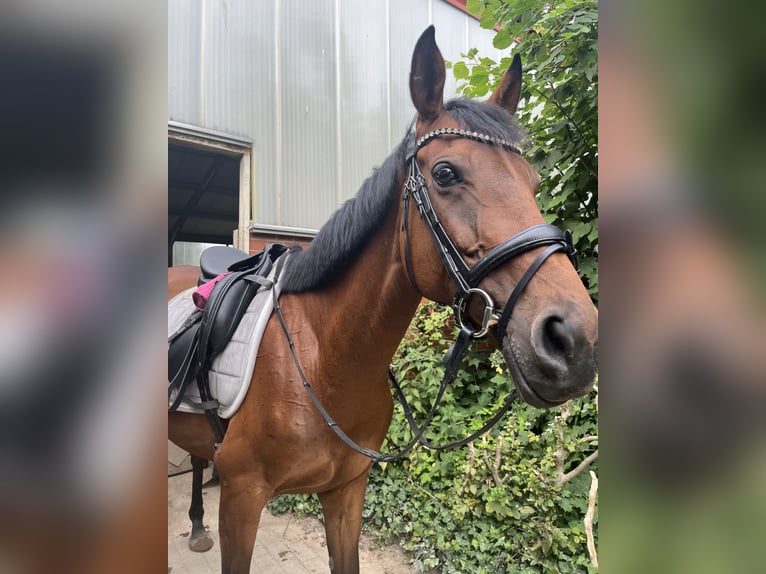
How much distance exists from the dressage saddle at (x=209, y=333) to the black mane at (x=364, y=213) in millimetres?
253

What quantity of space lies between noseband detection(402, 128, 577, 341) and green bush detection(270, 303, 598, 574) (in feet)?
4.84

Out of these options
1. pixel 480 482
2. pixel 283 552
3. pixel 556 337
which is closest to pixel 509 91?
pixel 556 337

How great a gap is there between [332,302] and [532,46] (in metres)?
1.96

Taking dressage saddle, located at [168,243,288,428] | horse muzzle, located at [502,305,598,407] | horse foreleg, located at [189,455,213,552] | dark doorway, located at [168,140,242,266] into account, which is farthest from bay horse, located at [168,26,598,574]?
dark doorway, located at [168,140,242,266]

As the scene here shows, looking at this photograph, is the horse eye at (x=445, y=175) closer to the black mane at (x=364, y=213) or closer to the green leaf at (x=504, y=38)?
the black mane at (x=364, y=213)

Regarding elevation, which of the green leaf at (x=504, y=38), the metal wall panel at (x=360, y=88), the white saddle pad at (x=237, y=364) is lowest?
the white saddle pad at (x=237, y=364)

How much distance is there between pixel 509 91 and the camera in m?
1.51

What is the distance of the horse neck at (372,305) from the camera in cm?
143

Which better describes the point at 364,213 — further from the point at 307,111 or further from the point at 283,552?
the point at 307,111

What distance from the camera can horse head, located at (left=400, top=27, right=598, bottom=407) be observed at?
948mm

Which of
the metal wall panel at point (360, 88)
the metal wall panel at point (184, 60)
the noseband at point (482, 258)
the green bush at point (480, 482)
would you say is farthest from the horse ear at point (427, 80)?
the metal wall panel at point (360, 88)

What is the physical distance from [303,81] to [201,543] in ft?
17.0

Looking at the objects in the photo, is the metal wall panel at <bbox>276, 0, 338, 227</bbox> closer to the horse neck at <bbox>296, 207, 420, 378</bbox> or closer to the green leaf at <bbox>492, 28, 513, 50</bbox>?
the green leaf at <bbox>492, 28, 513, 50</bbox>
